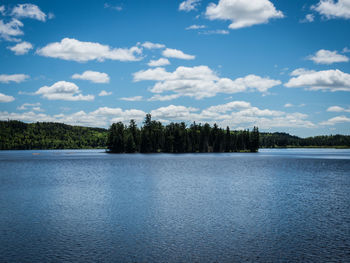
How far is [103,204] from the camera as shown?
3288 centimetres

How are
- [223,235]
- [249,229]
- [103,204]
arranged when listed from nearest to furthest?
[223,235] → [249,229] → [103,204]

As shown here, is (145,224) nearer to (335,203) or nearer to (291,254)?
(291,254)

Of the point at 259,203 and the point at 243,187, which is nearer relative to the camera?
the point at 259,203

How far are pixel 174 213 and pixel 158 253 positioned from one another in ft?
34.4

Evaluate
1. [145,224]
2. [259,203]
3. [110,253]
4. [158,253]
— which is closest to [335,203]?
[259,203]

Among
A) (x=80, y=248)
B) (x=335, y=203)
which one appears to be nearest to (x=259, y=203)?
(x=335, y=203)

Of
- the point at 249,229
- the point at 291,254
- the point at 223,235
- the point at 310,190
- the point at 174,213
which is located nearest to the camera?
the point at 291,254

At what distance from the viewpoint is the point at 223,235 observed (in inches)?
846

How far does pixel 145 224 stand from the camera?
80.5 feet

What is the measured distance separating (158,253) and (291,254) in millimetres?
7495

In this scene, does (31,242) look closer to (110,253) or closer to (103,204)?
(110,253)

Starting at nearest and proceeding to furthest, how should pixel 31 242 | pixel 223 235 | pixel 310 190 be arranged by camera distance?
pixel 31 242 < pixel 223 235 < pixel 310 190

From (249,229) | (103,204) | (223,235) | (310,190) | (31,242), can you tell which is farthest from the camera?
(310,190)

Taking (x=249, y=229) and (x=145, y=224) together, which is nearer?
(x=249, y=229)
